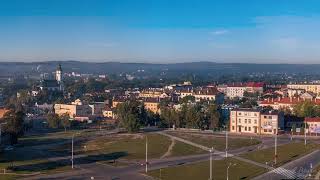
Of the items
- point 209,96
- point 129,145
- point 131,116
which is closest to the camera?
point 129,145

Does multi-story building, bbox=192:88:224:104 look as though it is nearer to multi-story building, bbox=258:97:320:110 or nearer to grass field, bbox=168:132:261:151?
multi-story building, bbox=258:97:320:110

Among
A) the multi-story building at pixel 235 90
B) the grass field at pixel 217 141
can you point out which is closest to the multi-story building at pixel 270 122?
the grass field at pixel 217 141

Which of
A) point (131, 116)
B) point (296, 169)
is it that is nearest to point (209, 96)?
point (131, 116)

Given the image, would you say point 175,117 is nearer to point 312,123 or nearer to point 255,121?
point 255,121

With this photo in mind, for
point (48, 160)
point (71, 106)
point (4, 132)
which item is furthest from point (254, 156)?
point (71, 106)

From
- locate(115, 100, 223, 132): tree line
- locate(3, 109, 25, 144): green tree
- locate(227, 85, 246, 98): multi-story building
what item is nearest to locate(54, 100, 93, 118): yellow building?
locate(115, 100, 223, 132): tree line

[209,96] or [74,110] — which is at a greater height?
[209,96]
